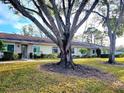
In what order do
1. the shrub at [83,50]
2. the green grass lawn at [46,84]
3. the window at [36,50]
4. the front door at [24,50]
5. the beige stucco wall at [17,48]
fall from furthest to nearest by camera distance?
1. the shrub at [83,50]
2. the window at [36,50]
3. the front door at [24,50]
4. the beige stucco wall at [17,48]
5. the green grass lawn at [46,84]

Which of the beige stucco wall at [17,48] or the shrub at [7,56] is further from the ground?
the beige stucco wall at [17,48]

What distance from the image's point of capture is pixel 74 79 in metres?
12.0

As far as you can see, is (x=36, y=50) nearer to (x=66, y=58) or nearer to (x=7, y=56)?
(x=7, y=56)

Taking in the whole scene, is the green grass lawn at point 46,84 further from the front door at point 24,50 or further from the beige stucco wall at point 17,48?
the front door at point 24,50

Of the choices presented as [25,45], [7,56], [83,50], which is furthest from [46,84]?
[83,50]

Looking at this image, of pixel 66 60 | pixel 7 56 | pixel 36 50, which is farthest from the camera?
pixel 36 50

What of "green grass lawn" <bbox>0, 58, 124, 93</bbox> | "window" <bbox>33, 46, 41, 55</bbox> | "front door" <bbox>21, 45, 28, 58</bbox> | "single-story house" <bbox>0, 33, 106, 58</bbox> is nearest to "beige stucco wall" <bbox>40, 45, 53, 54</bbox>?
"single-story house" <bbox>0, 33, 106, 58</bbox>

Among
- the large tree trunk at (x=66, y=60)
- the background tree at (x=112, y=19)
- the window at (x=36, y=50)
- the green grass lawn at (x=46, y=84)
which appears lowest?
the green grass lawn at (x=46, y=84)

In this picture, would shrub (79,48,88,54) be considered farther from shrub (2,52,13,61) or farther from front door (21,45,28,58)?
shrub (2,52,13,61)

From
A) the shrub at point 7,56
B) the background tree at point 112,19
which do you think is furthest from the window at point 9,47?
the background tree at point 112,19

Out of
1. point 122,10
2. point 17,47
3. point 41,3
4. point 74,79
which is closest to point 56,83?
point 74,79

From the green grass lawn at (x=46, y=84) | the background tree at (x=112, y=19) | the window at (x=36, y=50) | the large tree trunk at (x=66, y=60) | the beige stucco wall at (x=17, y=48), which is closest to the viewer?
the green grass lawn at (x=46, y=84)

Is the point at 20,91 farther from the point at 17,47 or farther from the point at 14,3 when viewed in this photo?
the point at 17,47

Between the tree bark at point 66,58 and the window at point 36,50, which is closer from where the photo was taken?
the tree bark at point 66,58
